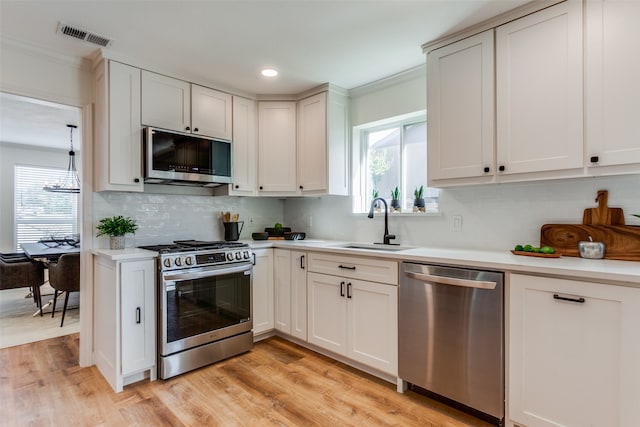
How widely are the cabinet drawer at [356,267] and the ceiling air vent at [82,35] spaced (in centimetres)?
223

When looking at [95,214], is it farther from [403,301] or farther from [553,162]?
[553,162]

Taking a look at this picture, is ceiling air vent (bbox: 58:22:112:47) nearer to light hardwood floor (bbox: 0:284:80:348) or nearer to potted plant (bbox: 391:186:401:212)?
potted plant (bbox: 391:186:401:212)

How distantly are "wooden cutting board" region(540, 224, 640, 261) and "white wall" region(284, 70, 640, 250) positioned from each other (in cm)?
7

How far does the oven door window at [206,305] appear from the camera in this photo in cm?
252

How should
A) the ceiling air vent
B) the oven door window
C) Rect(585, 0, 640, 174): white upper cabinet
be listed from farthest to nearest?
the oven door window → the ceiling air vent → Rect(585, 0, 640, 174): white upper cabinet

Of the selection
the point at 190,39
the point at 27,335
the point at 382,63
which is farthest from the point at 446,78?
the point at 27,335

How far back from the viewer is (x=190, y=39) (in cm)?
240

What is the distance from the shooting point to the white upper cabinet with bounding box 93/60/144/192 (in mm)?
2607

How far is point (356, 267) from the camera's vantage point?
2.52m

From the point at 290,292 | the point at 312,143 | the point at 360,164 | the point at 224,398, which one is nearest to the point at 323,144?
the point at 312,143

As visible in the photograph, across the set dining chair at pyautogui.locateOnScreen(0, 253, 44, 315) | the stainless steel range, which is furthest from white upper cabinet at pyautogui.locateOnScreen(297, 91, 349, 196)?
dining chair at pyautogui.locateOnScreen(0, 253, 44, 315)

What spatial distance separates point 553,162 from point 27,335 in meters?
4.83

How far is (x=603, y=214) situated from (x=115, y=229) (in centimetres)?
340

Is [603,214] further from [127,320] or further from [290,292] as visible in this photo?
[127,320]
